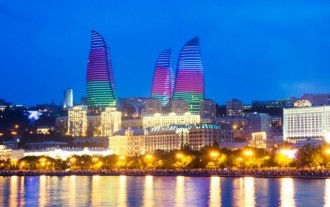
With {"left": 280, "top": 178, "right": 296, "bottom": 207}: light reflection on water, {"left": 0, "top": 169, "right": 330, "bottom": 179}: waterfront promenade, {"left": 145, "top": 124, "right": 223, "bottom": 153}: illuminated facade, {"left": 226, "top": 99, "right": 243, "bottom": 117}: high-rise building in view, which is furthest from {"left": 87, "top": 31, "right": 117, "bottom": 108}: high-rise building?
{"left": 280, "top": 178, "right": 296, "bottom": 207}: light reflection on water

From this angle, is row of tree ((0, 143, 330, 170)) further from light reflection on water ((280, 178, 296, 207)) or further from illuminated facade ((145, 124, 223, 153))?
light reflection on water ((280, 178, 296, 207))

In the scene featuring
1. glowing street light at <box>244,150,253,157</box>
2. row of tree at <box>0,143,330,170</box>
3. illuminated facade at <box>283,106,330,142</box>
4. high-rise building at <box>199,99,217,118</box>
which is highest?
high-rise building at <box>199,99,217,118</box>

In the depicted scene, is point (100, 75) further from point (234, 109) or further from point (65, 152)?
point (65, 152)

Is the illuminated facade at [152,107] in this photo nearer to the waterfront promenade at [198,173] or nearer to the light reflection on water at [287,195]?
the waterfront promenade at [198,173]

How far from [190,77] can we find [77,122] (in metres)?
25.4

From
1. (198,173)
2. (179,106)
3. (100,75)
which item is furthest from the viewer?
(100,75)

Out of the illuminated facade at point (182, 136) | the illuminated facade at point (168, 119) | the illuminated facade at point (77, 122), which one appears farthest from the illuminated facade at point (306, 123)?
the illuminated facade at point (77, 122)

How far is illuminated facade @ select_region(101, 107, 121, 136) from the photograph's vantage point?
151750 mm

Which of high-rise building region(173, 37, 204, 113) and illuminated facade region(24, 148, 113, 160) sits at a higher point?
high-rise building region(173, 37, 204, 113)

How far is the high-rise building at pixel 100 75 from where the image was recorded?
15925 centimetres

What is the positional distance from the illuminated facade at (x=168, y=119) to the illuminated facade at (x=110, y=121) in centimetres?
549

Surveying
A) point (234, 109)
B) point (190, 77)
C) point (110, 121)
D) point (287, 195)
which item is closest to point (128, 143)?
point (110, 121)

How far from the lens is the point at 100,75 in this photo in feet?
522

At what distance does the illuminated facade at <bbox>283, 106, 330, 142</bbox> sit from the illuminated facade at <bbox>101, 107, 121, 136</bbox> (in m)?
35.0
